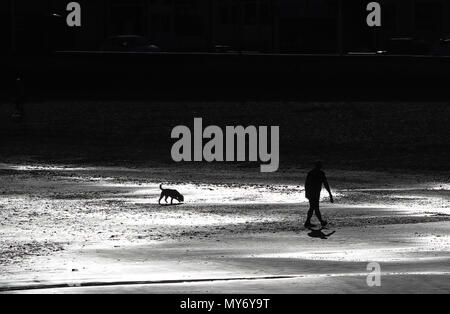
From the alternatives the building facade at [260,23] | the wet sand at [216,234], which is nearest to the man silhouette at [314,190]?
the wet sand at [216,234]

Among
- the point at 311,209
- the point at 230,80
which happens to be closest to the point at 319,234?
the point at 311,209

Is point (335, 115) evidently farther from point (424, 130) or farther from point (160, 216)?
point (160, 216)

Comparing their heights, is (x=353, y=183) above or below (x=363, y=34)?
below

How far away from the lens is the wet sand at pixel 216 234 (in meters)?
21.8

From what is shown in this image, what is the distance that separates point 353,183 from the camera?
39.2m

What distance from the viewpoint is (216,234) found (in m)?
28.0

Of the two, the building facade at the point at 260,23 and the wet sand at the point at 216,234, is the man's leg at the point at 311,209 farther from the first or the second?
the building facade at the point at 260,23

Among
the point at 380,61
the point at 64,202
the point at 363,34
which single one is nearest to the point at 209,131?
the point at 380,61

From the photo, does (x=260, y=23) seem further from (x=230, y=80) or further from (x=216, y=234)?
(x=216, y=234)

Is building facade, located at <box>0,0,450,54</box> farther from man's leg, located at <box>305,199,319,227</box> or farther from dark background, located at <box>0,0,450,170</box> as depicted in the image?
man's leg, located at <box>305,199,319,227</box>

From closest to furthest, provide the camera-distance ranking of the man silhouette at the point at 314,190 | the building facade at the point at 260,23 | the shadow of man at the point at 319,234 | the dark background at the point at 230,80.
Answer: the shadow of man at the point at 319,234
the man silhouette at the point at 314,190
the dark background at the point at 230,80
the building facade at the point at 260,23

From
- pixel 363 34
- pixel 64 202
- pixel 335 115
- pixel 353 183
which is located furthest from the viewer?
pixel 363 34

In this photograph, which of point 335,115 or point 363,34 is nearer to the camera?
point 335,115
